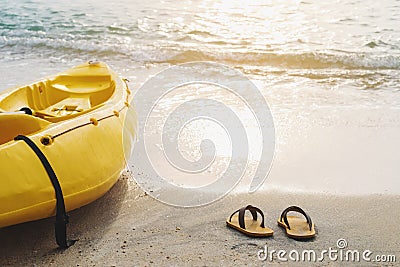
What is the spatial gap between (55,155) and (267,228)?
129 centimetres

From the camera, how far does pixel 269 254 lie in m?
2.70

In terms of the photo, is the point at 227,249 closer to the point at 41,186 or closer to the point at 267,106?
the point at 41,186

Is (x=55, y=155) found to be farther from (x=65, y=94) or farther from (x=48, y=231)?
(x=65, y=94)

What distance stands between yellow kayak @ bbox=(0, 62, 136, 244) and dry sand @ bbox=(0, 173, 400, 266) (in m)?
0.21

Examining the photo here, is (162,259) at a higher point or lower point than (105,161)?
lower

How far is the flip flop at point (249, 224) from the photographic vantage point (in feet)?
9.37

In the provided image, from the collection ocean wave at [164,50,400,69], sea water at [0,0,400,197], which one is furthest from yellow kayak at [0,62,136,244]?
ocean wave at [164,50,400,69]

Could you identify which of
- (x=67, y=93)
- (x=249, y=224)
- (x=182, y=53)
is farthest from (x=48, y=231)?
(x=182, y=53)

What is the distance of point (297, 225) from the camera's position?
2982mm

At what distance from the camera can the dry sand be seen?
8.69 feet

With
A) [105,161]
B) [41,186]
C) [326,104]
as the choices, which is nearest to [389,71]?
[326,104]

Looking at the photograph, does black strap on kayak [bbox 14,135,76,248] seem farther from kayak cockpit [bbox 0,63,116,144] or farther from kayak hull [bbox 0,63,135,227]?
kayak cockpit [bbox 0,63,116,144]

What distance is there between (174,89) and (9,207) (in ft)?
13.0

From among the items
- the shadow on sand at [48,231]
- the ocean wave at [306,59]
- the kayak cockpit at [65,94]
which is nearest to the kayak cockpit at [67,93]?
the kayak cockpit at [65,94]
